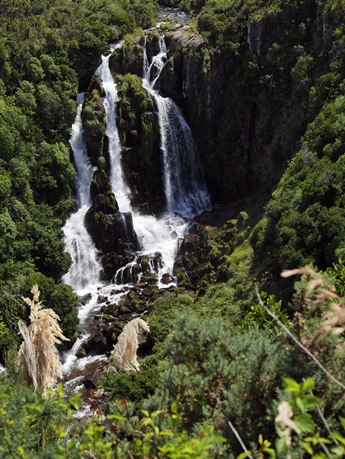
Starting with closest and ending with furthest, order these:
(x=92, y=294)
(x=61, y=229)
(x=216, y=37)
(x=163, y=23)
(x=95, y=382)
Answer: (x=95, y=382)
(x=92, y=294)
(x=61, y=229)
(x=216, y=37)
(x=163, y=23)

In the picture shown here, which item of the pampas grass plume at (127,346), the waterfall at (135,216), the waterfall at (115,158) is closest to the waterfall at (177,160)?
the waterfall at (135,216)

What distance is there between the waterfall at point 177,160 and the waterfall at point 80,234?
22.9 feet

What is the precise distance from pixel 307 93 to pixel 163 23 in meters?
22.7

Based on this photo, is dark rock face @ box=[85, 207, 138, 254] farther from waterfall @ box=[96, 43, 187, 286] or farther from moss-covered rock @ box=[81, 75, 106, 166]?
moss-covered rock @ box=[81, 75, 106, 166]

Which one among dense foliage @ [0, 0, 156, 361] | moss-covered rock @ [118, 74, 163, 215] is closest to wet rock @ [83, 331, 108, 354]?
dense foliage @ [0, 0, 156, 361]

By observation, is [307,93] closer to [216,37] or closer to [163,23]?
[216,37]

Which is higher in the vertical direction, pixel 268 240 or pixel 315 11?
pixel 315 11

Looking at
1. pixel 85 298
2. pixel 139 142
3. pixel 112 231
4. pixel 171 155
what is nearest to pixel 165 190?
pixel 171 155

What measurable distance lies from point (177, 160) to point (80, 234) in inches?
452

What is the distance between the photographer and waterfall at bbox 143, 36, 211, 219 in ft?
126

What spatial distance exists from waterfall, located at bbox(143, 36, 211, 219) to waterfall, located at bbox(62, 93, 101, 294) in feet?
22.9

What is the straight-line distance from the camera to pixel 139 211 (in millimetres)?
37156

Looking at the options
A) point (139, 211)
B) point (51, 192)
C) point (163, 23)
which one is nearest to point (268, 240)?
point (139, 211)

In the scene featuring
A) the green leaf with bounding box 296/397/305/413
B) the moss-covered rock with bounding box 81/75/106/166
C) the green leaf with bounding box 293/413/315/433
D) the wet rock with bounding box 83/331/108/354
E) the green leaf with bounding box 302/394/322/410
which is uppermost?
the green leaf with bounding box 296/397/305/413
